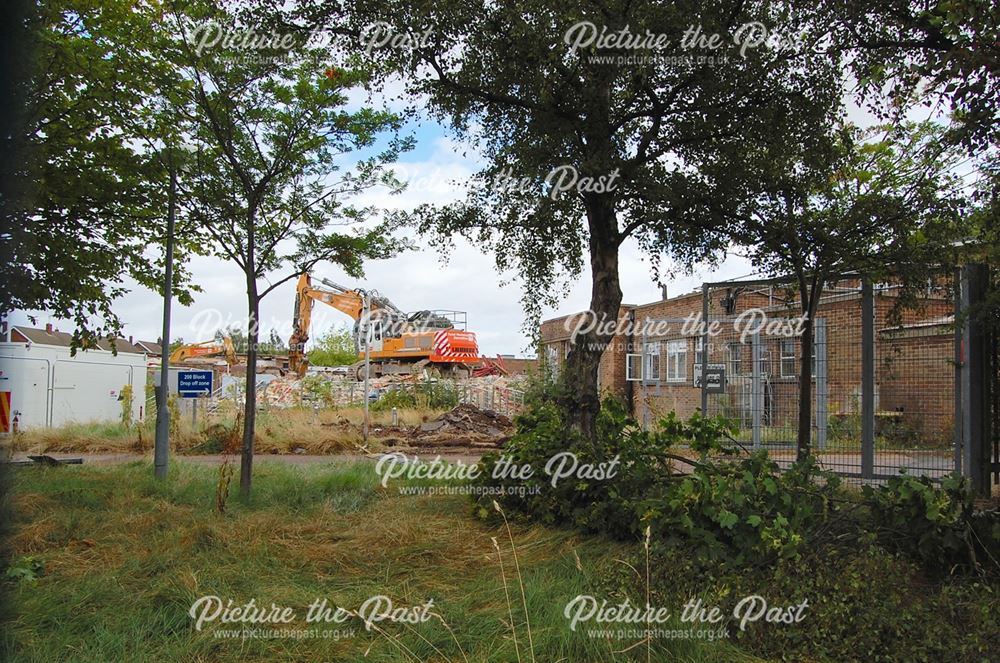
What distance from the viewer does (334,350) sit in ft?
196

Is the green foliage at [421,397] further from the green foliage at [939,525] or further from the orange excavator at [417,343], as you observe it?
the green foliage at [939,525]

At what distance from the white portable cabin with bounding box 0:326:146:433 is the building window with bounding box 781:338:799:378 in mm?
Result: 12846

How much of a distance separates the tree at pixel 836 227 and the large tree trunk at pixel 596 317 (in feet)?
4.33

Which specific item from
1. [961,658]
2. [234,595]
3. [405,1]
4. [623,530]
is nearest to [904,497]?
[961,658]

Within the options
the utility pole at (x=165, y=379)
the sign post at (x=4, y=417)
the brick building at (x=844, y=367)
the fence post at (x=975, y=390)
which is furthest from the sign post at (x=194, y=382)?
the fence post at (x=975, y=390)

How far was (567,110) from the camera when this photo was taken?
730 cm

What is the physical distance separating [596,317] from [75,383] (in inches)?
→ 697

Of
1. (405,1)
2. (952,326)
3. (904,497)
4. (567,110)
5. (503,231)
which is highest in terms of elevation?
(405,1)

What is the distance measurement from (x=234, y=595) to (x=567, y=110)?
5308 mm

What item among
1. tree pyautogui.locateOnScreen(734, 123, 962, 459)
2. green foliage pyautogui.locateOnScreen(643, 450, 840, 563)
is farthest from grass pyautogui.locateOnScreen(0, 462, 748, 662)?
tree pyautogui.locateOnScreen(734, 123, 962, 459)

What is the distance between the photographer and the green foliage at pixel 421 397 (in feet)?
71.6

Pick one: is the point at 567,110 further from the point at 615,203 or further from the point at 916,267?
the point at 916,267

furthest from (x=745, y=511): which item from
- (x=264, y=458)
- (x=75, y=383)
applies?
(x=75, y=383)

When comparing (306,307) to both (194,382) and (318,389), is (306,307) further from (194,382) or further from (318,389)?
(194,382)
